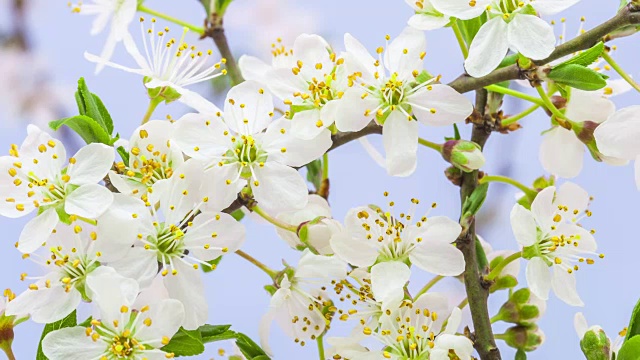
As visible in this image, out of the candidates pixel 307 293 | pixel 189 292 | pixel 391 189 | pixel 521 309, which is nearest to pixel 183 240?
pixel 189 292

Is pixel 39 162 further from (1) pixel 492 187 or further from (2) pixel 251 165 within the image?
(1) pixel 492 187

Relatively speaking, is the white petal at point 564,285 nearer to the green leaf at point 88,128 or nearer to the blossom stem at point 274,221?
the blossom stem at point 274,221

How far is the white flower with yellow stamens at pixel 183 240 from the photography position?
2.17 feet

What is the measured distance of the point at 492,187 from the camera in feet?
4.95

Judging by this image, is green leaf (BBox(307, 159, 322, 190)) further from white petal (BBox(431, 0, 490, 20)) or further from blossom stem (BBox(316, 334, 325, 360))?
white petal (BBox(431, 0, 490, 20))

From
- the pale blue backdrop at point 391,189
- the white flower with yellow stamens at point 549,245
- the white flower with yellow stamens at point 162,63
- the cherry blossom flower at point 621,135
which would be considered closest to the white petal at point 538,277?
the white flower with yellow stamens at point 549,245

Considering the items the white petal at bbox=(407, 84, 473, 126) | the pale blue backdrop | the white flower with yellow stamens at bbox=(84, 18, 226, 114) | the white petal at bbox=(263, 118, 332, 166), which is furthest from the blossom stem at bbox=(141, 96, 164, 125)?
the pale blue backdrop

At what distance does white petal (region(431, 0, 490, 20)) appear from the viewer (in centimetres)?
66

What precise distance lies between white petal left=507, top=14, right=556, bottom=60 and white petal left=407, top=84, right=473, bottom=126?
56 millimetres

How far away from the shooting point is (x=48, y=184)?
0.68 metres

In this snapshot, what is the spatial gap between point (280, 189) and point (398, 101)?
0.38 ft

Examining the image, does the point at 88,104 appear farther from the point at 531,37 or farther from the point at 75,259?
the point at 531,37

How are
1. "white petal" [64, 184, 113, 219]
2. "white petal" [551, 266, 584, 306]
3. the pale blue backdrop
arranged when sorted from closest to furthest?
"white petal" [64, 184, 113, 219] → "white petal" [551, 266, 584, 306] → the pale blue backdrop

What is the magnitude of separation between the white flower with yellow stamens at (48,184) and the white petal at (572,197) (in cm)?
39
